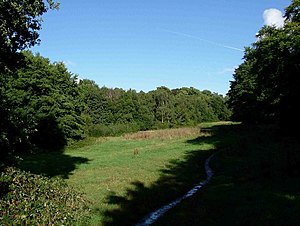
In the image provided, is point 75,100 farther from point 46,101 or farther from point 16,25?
point 16,25

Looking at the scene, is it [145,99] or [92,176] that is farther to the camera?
[145,99]

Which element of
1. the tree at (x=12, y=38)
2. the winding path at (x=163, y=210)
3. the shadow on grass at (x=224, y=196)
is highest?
the tree at (x=12, y=38)

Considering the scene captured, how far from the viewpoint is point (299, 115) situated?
41.5 m

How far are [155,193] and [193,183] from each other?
4908mm

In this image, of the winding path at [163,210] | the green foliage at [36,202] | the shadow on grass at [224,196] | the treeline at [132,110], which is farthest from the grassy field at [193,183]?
the treeline at [132,110]

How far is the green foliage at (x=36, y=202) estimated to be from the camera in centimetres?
1546

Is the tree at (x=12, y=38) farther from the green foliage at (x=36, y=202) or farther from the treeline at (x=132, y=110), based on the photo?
the treeline at (x=132, y=110)

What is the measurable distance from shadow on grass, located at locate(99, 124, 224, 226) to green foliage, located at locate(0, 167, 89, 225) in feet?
6.46

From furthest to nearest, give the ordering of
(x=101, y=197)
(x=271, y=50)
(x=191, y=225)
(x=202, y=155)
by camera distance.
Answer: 1. (x=271, y=50)
2. (x=202, y=155)
3. (x=101, y=197)
4. (x=191, y=225)

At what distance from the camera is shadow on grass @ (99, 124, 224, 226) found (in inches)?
754

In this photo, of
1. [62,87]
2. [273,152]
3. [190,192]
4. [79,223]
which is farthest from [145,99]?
[79,223]

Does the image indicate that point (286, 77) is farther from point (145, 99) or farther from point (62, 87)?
point (145, 99)

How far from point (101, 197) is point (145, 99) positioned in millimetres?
103062

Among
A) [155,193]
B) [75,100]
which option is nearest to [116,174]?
[155,193]
